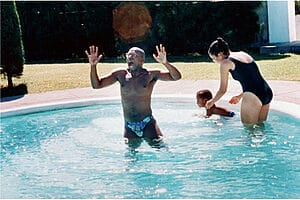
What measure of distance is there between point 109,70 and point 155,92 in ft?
11.7

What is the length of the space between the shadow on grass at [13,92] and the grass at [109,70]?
9 cm

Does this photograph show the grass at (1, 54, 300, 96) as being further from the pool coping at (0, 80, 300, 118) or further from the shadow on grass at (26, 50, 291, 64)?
the pool coping at (0, 80, 300, 118)

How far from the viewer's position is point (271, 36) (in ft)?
57.2

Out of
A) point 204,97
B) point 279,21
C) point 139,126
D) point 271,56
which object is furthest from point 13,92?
point 279,21

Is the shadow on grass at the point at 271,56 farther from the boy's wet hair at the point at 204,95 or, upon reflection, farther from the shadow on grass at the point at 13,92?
the boy's wet hair at the point at 204,95

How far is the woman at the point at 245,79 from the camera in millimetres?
6758

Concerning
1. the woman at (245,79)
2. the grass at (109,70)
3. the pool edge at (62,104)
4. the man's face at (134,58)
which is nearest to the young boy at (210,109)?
the woman at (245,79)

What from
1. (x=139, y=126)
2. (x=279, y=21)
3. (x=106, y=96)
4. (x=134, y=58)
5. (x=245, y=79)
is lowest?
(x=106, y=96)

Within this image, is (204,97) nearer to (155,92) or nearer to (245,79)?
(245,79)

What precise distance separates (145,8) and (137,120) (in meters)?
10.5

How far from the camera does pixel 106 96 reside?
9883mm

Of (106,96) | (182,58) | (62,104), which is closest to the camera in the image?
(62,104)

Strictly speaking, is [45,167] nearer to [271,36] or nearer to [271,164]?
[271,164]

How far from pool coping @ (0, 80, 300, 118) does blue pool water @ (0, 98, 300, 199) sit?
533 millimetres
